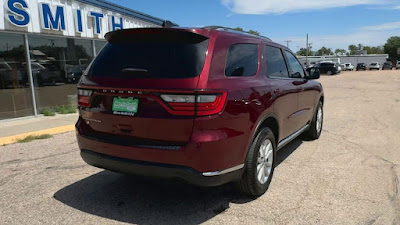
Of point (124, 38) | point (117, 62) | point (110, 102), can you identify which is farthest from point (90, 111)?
point (124, 38)

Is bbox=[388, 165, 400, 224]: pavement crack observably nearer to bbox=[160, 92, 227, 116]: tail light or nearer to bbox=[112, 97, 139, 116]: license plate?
bbox=[160, 92, 227, 116]: tail light

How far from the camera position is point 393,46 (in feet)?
352

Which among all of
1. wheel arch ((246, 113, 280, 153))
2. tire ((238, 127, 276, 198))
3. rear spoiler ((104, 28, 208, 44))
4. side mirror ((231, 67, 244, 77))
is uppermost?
rear spoiler ((104, 28, 208, 44))

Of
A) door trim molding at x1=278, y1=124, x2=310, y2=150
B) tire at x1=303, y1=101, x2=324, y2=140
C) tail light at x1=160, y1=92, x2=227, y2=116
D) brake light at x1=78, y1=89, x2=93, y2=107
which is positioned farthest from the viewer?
tire at x1=303, y1=101, x2=324, y2=140

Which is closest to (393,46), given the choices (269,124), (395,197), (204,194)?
(395,197)

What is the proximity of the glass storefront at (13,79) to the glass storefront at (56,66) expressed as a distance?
0.30 m

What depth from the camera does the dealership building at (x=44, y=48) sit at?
897 centimetres

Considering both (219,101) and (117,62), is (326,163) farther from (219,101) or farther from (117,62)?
(117,62)

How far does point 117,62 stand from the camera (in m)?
3.41

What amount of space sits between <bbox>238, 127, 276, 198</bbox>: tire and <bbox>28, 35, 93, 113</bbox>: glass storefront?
8.39 m

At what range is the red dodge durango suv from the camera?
2943 millimetres

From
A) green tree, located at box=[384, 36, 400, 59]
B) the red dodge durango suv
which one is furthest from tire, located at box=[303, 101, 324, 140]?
green tree, located at box=[384, 36, 400, 59]

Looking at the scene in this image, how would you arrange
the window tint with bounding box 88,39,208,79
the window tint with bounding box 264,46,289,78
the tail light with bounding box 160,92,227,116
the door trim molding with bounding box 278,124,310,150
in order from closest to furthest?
the tail light with bounding box 160,92,227,116, the window tint with bounding box 88,39,208,79, the window tint with bounding box 264,46,289,78, the door trim molding with bounding box 278,124,310,150

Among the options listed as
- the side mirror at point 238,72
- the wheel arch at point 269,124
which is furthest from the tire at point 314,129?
the side mirror at point 238,72
